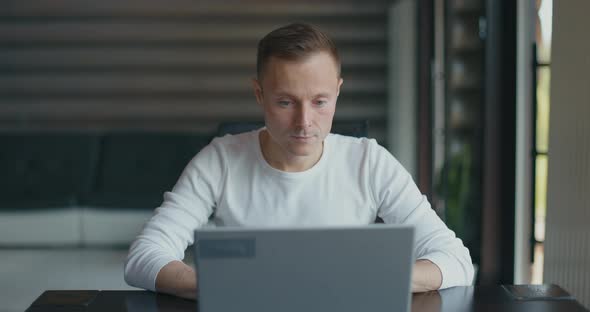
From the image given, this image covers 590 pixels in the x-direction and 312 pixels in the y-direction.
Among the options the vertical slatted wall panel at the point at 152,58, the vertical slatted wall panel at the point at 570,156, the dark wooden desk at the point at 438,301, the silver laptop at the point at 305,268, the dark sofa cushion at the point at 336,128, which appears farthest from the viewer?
the vertical slatted wall panel at the point at 152,58

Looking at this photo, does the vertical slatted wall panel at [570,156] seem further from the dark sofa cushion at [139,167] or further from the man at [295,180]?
the dark sofa cushion at [139,167]

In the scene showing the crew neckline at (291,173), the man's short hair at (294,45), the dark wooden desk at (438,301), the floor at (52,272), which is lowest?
the floor at (52,272)

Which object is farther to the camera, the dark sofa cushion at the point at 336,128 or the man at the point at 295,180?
the dark sofa cushion at the point at 336,128

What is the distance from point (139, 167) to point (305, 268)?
3.83 metres

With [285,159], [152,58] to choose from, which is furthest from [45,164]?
[285,159]

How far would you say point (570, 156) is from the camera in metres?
2.21

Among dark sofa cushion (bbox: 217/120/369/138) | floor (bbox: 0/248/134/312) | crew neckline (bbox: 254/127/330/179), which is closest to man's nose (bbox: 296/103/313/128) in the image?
crew neckline (bbox: 254/127/330/179)

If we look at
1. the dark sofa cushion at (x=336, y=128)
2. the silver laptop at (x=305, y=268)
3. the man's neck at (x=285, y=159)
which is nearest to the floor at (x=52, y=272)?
the dark sofa cushion at (x=336, y=128)

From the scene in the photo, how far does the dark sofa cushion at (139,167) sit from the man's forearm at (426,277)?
3.15 meters

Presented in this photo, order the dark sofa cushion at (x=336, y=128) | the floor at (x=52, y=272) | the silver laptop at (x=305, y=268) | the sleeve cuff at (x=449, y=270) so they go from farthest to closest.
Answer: the floor at (x=52, y=272), the dark sofa cushion at (x=336, y=128), the sleeve cuff at (x=449, y=270), the silver laptop at (x=305, y=268)

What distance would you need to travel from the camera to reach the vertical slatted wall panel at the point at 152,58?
563 cm

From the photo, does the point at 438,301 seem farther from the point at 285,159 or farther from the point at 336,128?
the point at 336,128

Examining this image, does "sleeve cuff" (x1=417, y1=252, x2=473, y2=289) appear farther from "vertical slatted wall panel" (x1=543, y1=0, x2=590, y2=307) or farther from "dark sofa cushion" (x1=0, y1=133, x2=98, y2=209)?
"dark sofa cushion" (x1=0, y1=133, x2=98, y2=209)

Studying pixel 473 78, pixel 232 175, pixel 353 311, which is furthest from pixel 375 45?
pixel 353 311
